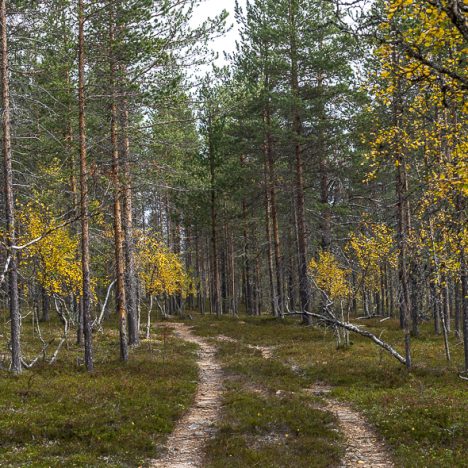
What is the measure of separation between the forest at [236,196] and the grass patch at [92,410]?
0.21ft

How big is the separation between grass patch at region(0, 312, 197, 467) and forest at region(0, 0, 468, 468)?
0.21ft

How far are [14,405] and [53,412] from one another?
45.6 inches

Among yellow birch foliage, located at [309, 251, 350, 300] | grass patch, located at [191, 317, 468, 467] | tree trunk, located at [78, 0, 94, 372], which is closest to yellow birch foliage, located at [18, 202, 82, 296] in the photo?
tree trunk, located at [78, 0, 94, 372]

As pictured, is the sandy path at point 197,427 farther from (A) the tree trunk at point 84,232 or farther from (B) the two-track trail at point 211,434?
(A) the tree trunk at point 84,232

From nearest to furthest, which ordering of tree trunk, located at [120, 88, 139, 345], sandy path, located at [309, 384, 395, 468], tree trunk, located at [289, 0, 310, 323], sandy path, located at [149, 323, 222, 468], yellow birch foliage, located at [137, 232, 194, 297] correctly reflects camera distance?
1. sandy path, located at [309, 384, 395, 468]
2. sandy path, located at [149, 323, 222, 468]
3. tree trunk, located at [120, 88, 139, 345]
4. tree trunk, located at [289, 0, 310, 323]
5. yellow birch foliage, located at [137, 232, 194, 297]

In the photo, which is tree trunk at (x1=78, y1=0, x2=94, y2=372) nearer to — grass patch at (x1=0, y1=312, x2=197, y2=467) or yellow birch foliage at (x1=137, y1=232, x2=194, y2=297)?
grass patch at (x1=0, y1=312, x2=197, y2=467)

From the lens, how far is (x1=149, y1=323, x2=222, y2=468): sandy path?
30.1 ft

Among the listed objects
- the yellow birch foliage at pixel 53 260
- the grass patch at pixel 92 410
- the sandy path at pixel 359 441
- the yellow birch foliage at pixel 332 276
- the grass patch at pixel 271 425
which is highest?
the yellow birch foliage at pixel 53 260

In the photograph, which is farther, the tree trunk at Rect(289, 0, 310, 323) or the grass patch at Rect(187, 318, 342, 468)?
the tree trunk at Rect(289, 0, 310, 323)

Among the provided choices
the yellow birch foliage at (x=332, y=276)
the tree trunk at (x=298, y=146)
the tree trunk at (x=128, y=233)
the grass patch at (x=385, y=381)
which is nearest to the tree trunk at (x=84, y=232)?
the tree trunk at (x=128, y=233)

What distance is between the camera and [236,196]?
32.8 meters

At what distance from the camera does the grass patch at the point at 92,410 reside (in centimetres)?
907

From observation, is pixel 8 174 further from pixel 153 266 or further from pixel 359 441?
pixel 153 266

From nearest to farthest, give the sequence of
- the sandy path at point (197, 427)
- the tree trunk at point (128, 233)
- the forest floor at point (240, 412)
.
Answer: the forest floor at point (240, 412) < the sandy path at point (197, 427) < the tree trunk at point (128, 233)
